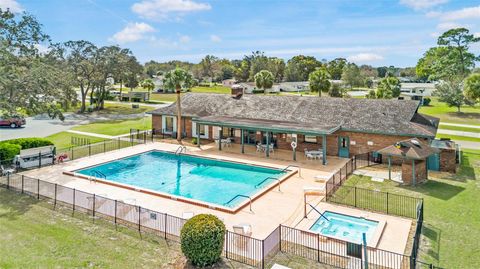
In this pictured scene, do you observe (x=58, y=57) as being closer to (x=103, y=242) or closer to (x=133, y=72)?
(x=133, y=72)

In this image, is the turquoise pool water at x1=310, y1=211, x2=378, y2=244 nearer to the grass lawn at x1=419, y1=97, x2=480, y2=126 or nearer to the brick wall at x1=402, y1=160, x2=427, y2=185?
the brick wall at x1=402, y1=160, x2=427, y2=185

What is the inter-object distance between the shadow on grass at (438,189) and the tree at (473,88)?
3489cm

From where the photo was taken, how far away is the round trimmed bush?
414 inches

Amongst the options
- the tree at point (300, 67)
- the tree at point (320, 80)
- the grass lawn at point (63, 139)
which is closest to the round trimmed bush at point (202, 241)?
the grass lawn at point (63, 139)

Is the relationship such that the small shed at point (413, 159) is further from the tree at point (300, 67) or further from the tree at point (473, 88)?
the tree at point (300, 67)

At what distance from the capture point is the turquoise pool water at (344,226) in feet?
44.8

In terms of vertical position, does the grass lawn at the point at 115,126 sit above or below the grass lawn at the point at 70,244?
above

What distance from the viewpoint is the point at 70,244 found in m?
12.2

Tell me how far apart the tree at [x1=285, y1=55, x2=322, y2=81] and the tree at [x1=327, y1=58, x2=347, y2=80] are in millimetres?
5605

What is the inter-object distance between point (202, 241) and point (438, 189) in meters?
14.4

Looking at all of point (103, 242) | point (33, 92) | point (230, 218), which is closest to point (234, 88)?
point (33, 92)

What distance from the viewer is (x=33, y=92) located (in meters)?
23.1

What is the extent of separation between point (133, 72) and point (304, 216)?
51.8 m

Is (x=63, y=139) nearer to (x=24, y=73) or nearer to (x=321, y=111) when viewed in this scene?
(x=24, y=73)
